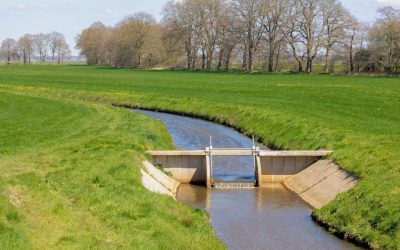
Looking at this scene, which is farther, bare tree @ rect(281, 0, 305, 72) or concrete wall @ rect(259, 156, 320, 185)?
bare tree @ rect(281, 0, 305, 72)

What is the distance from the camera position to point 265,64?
493ft

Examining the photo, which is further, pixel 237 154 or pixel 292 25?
pixel 292 25

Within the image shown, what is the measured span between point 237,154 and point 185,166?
297 centimetres

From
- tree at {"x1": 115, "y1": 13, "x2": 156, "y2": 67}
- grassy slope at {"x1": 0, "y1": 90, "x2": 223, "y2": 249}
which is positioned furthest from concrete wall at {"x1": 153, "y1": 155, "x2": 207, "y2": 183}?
tree at {"x1": 115, "y1": 13, "x2": 156, "y2": 67}

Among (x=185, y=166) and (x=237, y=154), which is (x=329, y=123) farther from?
(x=185, y=166)

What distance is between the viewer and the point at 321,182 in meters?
28.3

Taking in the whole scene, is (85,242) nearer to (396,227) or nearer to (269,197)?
(396,227)

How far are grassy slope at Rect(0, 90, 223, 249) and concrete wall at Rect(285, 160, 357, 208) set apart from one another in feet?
22.1

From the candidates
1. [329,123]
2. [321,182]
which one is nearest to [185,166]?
[321,182]

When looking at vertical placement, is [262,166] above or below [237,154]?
below

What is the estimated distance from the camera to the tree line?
4958 inches

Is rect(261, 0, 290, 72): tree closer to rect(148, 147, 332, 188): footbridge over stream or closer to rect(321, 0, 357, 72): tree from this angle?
rect(321, 0, 357, 72): tree

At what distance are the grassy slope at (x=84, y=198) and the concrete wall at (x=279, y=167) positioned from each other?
674cm

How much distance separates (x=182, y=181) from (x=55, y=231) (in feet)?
55.8
